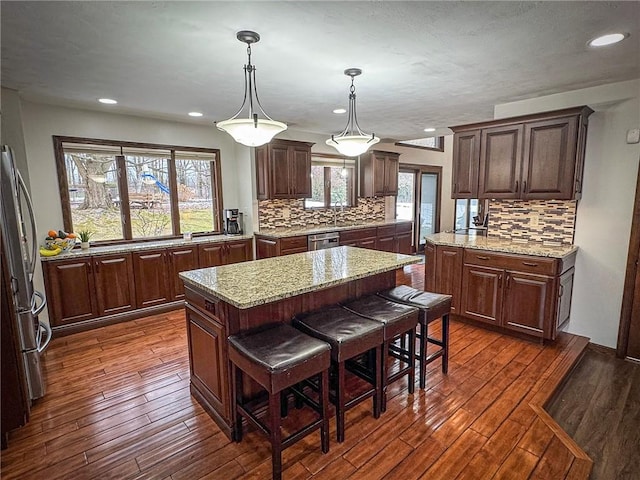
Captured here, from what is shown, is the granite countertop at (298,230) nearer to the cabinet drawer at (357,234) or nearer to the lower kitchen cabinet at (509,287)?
the cabinet drawer at (357,234)

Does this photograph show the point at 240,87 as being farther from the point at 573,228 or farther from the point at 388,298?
the point at 573,228

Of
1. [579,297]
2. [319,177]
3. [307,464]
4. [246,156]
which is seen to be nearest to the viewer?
[307,464]

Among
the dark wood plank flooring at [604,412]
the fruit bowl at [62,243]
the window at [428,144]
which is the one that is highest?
the window at [428,144]

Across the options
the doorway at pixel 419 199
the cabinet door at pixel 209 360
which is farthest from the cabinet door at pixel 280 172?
the doorway at pixel 419 199

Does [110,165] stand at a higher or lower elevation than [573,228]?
higher

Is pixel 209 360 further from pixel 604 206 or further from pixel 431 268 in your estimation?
pixel 604 206

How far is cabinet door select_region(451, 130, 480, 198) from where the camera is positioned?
3666mm

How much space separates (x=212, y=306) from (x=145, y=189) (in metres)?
3.05

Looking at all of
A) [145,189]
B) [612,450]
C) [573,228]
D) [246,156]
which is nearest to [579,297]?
[573,228]

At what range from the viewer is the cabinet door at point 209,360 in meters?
2.04

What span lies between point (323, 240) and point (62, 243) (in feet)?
10.5

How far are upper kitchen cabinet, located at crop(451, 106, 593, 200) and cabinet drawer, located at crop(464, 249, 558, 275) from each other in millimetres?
635

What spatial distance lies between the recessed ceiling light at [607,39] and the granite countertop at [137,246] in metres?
4.12

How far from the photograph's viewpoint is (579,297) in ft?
11.0
